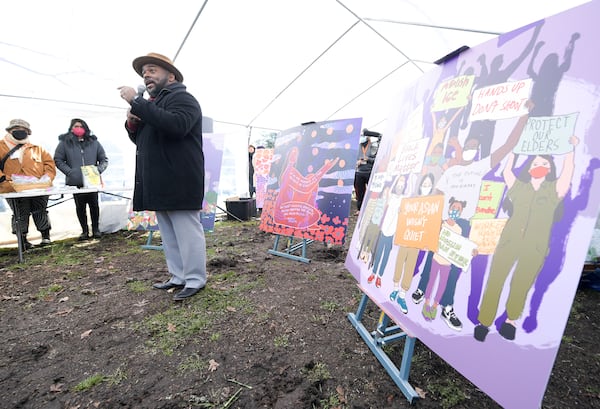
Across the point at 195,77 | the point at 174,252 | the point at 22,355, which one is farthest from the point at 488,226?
the point at 195,77

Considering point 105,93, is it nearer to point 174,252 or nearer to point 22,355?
point 174,252

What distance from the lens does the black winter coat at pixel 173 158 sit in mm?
2180

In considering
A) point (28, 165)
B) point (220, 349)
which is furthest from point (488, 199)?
point (28, 165)

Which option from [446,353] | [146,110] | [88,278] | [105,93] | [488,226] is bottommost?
[88,278]

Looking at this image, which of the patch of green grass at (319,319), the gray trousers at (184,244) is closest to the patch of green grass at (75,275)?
the gray trousers at (184,244)

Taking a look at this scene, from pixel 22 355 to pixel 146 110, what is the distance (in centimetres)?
189

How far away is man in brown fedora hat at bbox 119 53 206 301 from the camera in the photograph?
2135mm

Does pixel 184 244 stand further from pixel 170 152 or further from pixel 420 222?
pixel 420 222

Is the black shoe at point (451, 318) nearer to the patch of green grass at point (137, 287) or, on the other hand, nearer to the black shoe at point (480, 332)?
the black shoe at point (480, 332)

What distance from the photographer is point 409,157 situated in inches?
60.9

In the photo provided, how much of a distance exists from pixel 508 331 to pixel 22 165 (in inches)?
223

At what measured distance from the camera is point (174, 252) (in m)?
2.62

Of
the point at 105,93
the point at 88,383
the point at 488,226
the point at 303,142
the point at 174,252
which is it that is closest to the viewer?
the point at 488,226

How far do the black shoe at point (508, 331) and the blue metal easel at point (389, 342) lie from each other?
1.65 feet
